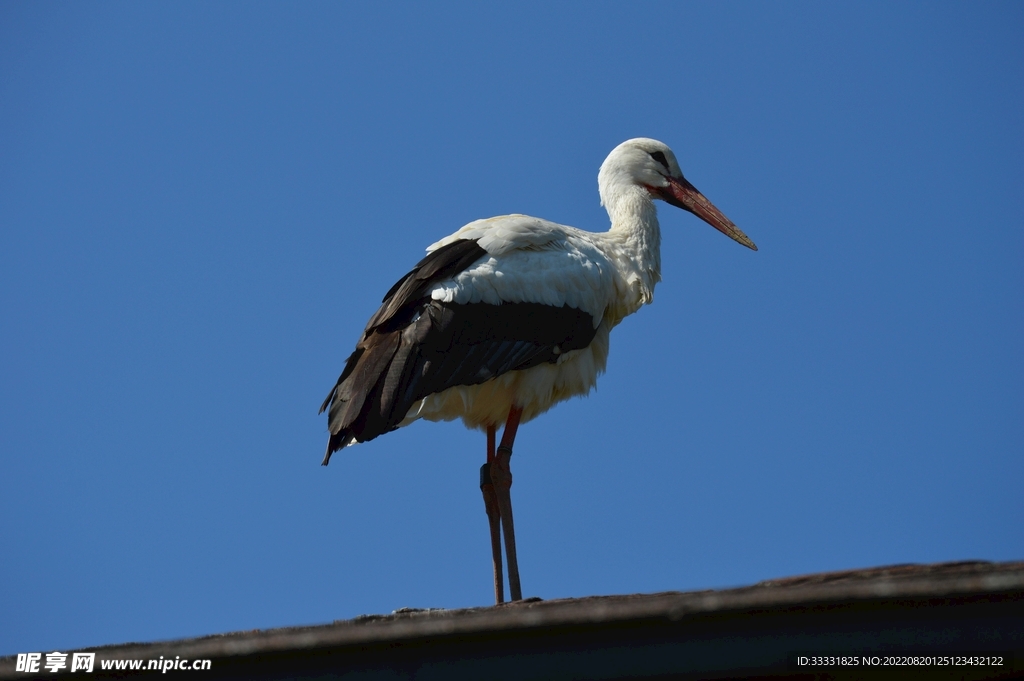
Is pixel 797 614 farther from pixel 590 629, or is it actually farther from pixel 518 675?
pixel 518 675

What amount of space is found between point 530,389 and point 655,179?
8.21 ft

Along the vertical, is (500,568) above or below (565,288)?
below

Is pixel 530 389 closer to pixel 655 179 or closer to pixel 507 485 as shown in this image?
pixel 507 485

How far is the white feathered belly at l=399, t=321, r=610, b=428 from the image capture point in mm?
7863

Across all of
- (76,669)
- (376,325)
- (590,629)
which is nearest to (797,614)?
(590,629)

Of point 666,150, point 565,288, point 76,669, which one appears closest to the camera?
point 76,669

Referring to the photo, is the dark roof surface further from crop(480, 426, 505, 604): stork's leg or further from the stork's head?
the stork's head

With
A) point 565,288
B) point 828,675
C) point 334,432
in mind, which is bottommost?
point 828,675

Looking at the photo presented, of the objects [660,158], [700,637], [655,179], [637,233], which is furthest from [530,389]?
[700,637]

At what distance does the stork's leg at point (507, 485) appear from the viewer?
7.54 meters

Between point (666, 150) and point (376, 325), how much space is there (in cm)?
349

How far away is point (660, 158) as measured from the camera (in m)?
9.67

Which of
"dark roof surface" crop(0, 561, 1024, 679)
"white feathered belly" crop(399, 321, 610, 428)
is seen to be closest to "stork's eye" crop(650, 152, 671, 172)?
"white feathered belly" crop(399, 321, 610, 428)

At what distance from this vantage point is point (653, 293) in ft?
28.8
